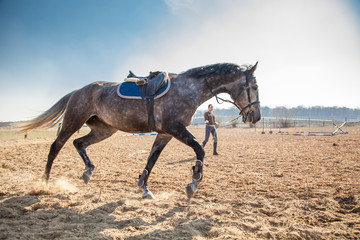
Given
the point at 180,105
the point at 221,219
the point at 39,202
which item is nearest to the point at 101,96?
the point at 180,105

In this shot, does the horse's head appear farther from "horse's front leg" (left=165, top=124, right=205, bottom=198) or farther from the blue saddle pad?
the blue saddle pad

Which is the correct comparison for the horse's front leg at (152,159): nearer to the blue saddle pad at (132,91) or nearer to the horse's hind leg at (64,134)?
the blue saddle pad at (132,91)

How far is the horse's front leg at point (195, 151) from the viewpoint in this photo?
3.34 metres

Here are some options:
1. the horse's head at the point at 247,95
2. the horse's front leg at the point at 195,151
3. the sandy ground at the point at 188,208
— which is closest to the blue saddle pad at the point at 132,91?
the horse's front leg at the point at 195,151

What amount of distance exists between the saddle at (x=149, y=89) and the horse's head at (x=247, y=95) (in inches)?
52.6

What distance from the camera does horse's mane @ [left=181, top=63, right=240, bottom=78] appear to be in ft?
12.8

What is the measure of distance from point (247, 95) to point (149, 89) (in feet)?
6.07

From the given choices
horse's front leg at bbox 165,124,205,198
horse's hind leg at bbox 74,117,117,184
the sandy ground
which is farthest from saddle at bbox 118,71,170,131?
the sandy ground

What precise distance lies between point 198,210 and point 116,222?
3.93 feet

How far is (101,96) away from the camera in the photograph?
4316mm

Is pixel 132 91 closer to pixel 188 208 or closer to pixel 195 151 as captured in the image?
pixel 195 151

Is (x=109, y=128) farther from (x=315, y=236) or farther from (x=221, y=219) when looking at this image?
(x=315, y=236)

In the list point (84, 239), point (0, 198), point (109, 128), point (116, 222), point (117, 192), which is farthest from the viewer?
point (109, 128)

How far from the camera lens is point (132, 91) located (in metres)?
3.96
